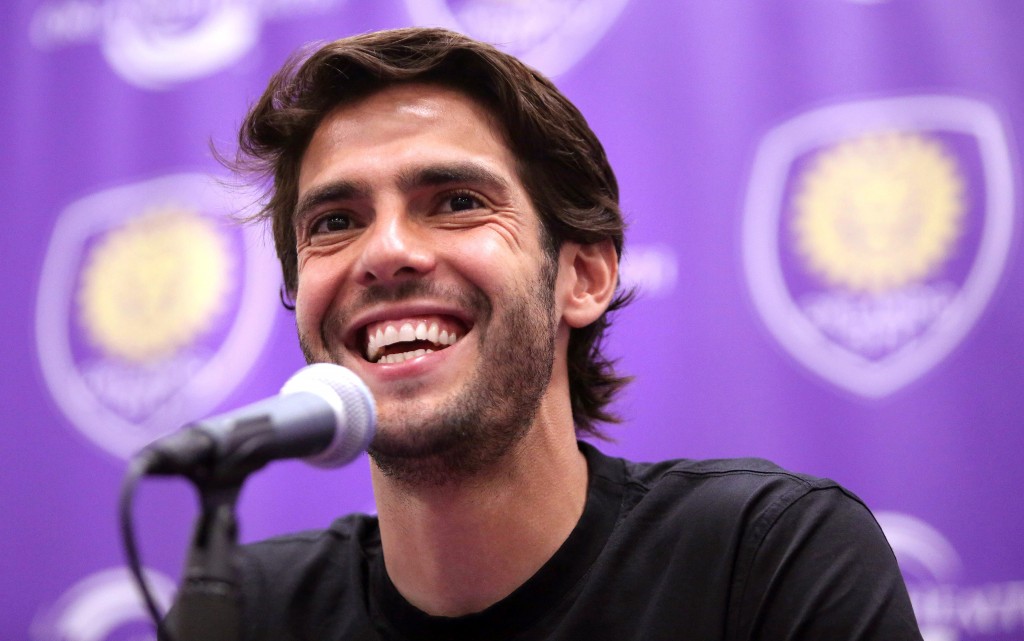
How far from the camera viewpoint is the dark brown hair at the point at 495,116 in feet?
5.97

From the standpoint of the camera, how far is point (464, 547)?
1.64 meters

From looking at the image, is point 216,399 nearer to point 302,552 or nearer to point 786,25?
point 302,552

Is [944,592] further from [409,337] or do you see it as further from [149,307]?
[149,307]

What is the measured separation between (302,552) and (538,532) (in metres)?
0.59

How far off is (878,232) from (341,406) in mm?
1718

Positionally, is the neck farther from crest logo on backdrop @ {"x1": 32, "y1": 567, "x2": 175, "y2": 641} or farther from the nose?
crest logo on backdrop @ {"x1": 32, "y1": 567, "x2": 175, "y2": 641}

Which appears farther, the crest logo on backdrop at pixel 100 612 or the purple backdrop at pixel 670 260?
the crest logo on backdrop at pixel 100 612

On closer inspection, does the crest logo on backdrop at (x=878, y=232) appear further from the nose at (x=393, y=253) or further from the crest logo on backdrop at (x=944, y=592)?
the nose at (x=393, y=253)

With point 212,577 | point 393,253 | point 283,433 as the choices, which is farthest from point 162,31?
point 212,577

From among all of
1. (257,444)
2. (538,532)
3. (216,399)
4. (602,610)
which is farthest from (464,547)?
(216,399)

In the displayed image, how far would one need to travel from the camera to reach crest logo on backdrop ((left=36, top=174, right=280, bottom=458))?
2.83 meters

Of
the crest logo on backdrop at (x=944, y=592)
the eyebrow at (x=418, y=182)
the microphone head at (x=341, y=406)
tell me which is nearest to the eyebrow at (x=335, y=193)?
the eyebrow at (x=418, y=182)

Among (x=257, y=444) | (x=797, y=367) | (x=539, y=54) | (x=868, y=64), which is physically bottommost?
(x=797, y=367)

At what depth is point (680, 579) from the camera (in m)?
1.53
